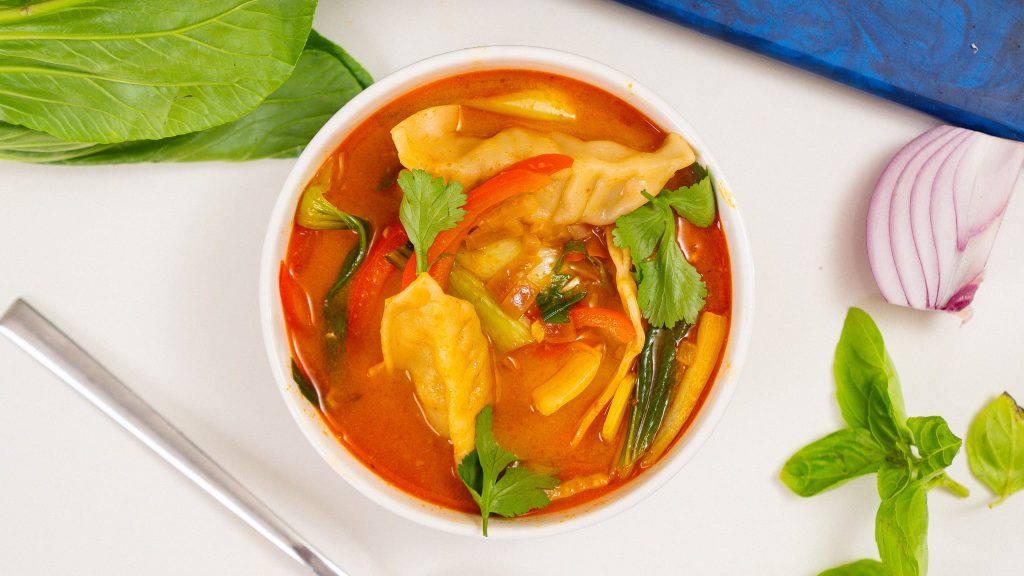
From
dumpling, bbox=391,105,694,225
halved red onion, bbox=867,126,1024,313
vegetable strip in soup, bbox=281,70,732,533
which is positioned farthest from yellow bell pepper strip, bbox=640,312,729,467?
halved red onion, bbox=867,126,1024,313

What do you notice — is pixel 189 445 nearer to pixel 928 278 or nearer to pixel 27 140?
pixel 27 140

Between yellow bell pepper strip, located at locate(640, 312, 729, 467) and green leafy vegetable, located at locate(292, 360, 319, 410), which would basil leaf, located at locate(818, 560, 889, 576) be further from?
green leafy vegetable, located at locate(292, 360, 319, 410)

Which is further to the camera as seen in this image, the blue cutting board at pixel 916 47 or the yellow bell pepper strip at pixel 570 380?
the blue cutting board at pixel 916 47

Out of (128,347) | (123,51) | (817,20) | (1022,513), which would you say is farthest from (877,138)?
(128,347)

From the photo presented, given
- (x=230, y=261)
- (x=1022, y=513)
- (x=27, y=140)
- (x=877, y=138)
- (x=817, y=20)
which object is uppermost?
(x=817, y=20)

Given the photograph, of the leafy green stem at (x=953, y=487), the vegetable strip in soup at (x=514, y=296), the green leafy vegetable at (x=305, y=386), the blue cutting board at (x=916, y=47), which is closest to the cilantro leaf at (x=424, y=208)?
the vegetable strip in soup at (x=514, y=296)

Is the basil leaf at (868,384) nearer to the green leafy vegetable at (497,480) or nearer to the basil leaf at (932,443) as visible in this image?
the basil leaf at (932,443)

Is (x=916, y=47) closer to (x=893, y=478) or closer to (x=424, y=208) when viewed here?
(x=893, y=478)

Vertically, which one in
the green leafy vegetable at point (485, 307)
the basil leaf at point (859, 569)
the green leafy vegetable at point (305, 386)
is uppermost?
the green leafy vegetable at point (485, 307)
